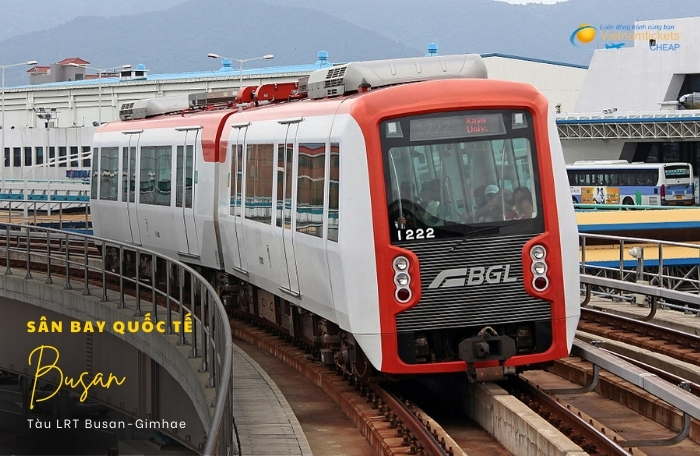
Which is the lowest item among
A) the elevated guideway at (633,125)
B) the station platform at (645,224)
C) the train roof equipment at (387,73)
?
the station platform at (645,224)

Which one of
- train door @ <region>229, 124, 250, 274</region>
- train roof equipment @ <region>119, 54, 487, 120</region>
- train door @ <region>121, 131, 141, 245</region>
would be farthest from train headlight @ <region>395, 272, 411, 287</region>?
train door @ <region>121, 131, 141, 245</region>

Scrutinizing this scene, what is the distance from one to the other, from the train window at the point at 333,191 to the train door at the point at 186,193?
7348 mm

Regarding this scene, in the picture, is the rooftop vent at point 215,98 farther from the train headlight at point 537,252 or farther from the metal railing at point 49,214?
the metal railing at point 49,214

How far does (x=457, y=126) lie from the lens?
472 inches

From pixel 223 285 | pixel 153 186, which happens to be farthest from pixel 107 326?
pixel 153 186

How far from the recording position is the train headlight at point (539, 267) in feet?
38.9

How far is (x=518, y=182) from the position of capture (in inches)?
470

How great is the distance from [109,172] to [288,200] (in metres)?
11.0

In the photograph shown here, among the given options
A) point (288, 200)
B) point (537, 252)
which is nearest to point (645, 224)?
point (288, 200)

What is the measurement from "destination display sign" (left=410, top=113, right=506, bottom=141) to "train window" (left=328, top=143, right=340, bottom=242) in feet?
2.79

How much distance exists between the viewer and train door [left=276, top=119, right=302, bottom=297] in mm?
14234

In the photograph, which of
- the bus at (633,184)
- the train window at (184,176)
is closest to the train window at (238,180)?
the train window at (184,176)

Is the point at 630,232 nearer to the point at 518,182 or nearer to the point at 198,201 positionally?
the point at 198,201

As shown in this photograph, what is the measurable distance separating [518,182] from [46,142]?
73687mm
